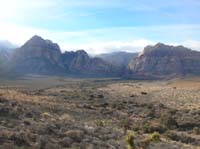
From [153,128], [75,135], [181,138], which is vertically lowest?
[181,138]

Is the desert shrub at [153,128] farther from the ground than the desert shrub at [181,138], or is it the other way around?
the desert shrub at [153,128]

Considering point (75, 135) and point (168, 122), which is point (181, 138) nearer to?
point (168, 122)

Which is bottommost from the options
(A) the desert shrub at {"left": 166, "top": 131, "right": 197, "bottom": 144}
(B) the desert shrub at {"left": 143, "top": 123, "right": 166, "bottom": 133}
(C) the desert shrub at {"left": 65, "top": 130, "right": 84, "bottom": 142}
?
(A) the desert shrub at {"left": 166, "top": 131, "right": 197, "bottom": 144}

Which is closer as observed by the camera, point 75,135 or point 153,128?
point 75,135

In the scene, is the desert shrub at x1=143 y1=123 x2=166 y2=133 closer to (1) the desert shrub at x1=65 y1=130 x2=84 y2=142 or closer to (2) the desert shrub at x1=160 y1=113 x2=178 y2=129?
(2) the desert shrub at x1=160 y1=113 x2=178 y2=129

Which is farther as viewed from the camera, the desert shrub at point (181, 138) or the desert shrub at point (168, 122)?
the desert shrub at point (168, 122)

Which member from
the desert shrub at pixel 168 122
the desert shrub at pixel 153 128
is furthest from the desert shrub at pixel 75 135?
the desert shrub at pixel 168 122

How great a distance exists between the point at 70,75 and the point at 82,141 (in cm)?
17800

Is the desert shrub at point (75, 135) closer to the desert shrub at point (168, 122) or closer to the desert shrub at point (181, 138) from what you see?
the desert shrub at point (181, 138)

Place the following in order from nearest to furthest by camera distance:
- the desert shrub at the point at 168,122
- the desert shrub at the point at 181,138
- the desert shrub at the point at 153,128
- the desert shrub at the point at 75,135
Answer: the desert shrub at the point at 75,135 → the desert shrub at the point at 181,138 → the desert shrub at the point at 153,128 → the desert shrub at the point at 168,122

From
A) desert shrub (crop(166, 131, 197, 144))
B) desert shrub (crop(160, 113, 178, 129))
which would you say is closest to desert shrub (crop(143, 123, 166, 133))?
desert shrub (crop(166, 131, 197, 144))

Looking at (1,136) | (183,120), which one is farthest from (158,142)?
(183,120)

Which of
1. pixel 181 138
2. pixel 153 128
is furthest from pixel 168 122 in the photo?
pixel 181 138

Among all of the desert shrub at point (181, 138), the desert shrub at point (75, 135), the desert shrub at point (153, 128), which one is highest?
the desert shrub at point (75, 135)
